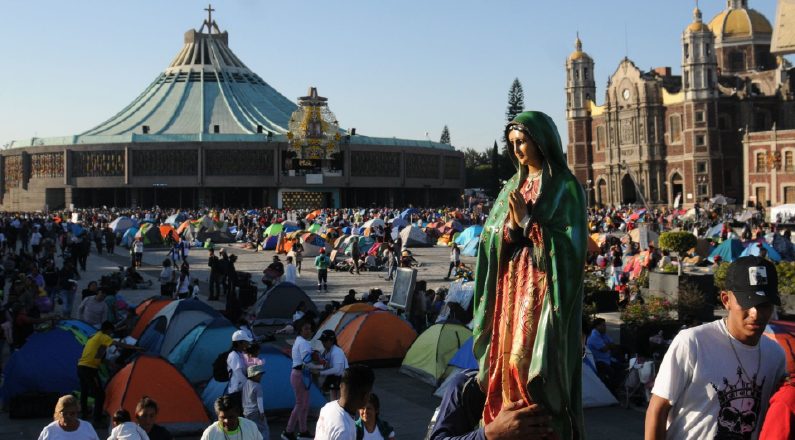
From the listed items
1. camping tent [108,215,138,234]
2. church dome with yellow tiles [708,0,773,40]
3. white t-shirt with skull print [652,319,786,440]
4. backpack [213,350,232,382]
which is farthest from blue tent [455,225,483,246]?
church dome with yellow tiles [708,0,773,40]

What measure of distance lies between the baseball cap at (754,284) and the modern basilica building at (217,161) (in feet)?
228

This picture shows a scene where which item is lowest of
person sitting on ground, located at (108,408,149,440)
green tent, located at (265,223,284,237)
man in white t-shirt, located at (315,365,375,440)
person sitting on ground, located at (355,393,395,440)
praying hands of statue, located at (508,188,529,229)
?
person sitting on ground, located at (108,408,149,440)

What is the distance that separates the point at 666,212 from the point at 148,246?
2625 centimetres

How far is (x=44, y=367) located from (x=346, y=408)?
7261 millimetres

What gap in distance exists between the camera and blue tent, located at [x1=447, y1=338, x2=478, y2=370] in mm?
11891

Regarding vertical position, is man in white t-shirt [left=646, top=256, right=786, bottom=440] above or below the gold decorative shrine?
below

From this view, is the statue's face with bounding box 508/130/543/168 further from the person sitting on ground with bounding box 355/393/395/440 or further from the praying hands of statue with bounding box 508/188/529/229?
the person sitting on ground with bounding box 355/393/395/440

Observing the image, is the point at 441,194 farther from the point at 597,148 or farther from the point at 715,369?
the point at 715,369

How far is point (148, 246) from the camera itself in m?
39.9

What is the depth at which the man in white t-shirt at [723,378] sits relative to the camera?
3189 millimetres

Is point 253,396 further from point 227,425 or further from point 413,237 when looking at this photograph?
point 413,237

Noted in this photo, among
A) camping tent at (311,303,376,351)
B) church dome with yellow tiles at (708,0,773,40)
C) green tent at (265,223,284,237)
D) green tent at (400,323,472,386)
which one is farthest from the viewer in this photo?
church dome with yellow tiles at (708,0,773,40)

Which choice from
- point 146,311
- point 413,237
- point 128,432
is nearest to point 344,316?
point 146,311

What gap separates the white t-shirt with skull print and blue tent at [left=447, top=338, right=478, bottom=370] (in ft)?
28.2
